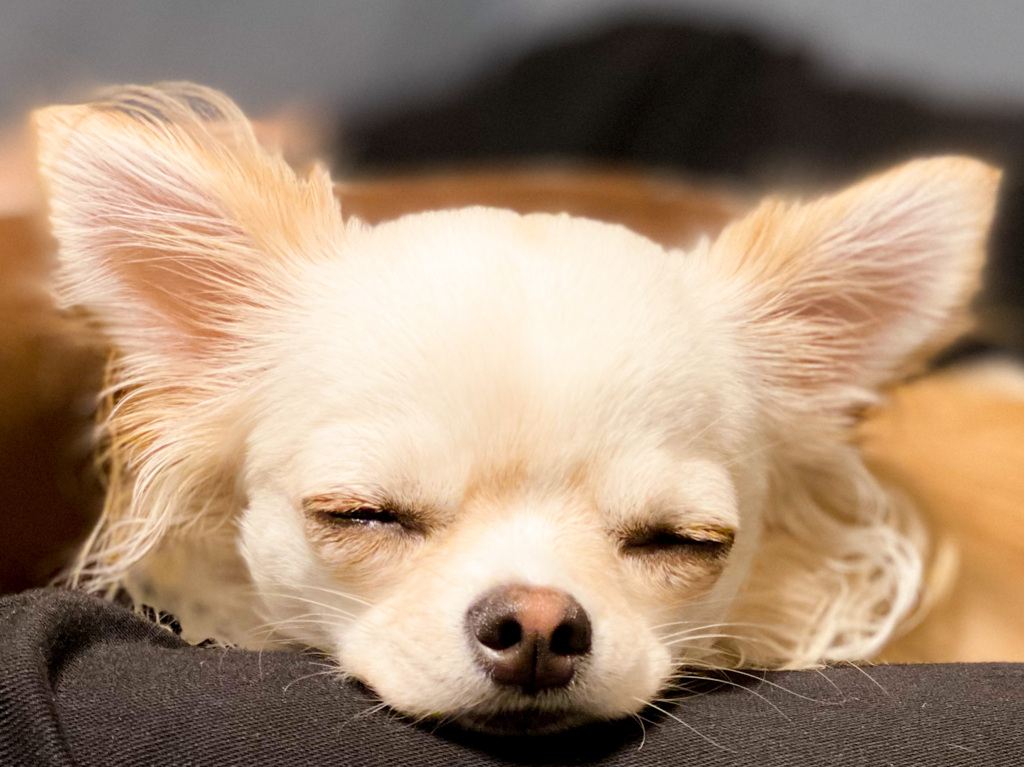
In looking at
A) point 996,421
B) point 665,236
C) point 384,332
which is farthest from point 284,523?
point 996,421

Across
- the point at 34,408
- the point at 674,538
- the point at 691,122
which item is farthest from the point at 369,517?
the point at 691,122

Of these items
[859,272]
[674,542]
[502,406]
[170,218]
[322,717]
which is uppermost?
[859,272]

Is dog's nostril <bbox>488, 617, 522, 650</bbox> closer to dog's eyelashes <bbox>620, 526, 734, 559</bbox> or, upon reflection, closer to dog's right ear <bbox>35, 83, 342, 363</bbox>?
dog's eyelashes <bbox>620, 526, 734, 559</bbox>

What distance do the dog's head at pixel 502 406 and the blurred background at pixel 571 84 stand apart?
34.2 inches

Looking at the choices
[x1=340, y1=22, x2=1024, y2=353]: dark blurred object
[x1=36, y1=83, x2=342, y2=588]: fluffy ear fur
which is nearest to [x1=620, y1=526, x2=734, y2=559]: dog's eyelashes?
[x1=36, y1=83, x2=342, y2=588]: fluffy ear fur

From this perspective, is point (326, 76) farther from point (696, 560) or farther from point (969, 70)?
point (696, 560)

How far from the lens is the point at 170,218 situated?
1254 mm

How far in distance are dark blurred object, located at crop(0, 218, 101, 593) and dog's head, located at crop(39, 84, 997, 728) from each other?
19 cm

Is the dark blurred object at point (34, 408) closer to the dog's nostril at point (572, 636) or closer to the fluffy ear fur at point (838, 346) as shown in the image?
the dog's nostril at point (572, 636)

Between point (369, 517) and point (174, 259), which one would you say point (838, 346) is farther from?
→ point (174, 259)

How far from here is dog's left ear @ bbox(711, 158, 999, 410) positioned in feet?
4.21

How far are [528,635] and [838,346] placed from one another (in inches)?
27.7

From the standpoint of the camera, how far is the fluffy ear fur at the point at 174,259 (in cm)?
122

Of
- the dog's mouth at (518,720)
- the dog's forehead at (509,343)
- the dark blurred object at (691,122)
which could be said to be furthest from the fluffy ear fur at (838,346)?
the dark blurred object at (691,122)
